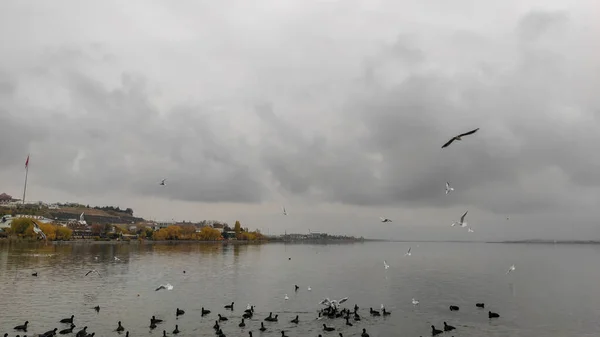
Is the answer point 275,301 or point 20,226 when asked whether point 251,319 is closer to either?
point 275,301

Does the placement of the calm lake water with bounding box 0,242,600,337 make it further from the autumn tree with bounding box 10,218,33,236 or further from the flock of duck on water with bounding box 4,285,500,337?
the autumn tree with bounding box 10,218,33,236

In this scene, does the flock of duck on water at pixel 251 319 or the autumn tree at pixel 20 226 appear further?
the autumn tree at pixel 20 226

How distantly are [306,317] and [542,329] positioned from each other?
23.4 metres

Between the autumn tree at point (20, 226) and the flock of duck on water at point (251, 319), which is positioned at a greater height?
the autumn tree at point (20, 226)

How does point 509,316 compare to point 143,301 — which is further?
point 143,301

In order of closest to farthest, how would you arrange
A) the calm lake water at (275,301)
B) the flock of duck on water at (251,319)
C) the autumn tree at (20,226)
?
the flock of duck on water at (251,319), the calm lake water at (275,301), the autumn tree at (20,226)

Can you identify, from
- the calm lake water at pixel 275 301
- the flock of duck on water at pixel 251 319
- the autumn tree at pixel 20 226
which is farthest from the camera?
the autumn tree at pixel 20 226

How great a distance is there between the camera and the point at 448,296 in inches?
2443

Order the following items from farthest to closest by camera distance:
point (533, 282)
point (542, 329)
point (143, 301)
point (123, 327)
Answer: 1. point (533, 282)
2. point (143, 301)
3. point (542, 329)
4. point (123, 327)

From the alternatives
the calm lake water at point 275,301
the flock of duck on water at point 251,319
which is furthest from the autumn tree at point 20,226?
the flock of duck on water at point 251,319

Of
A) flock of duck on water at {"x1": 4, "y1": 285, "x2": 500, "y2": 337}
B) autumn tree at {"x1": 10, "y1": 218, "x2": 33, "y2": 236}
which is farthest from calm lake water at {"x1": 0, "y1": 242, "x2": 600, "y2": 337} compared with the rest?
autumn tree at {"x1": 10, "y1": 218, "x2": 33, "y2": 236}

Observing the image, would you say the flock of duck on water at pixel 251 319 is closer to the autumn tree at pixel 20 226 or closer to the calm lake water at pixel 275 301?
the calm lake water at pixel 275 301

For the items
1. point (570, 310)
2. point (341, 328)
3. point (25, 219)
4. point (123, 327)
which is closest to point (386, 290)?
point (570, 310)

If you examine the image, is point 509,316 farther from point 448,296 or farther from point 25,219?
point 25,219
